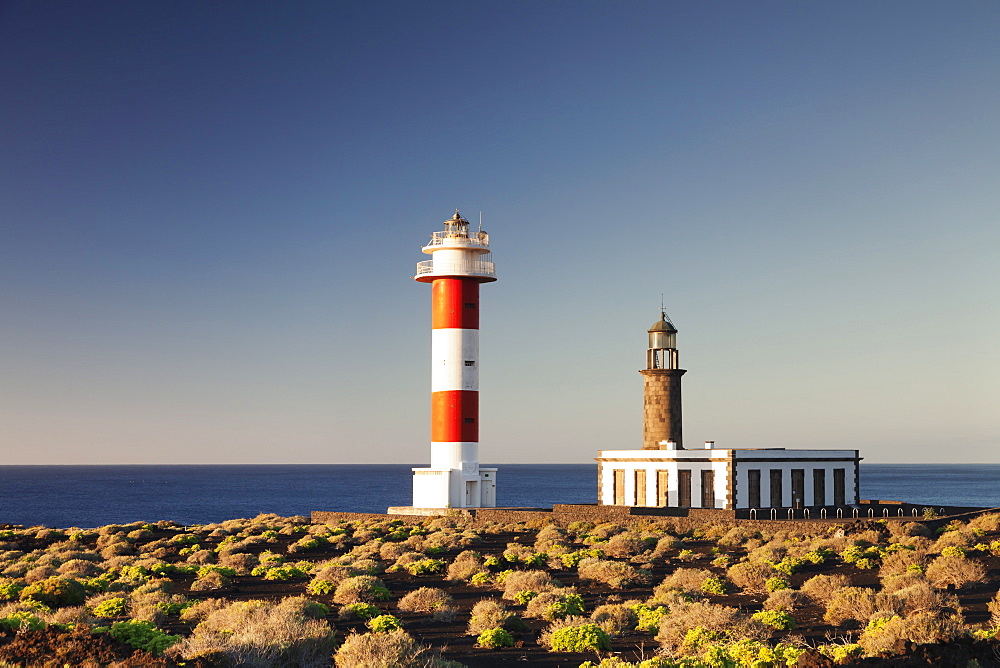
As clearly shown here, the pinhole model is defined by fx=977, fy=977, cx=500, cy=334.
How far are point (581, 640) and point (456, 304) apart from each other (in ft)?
100

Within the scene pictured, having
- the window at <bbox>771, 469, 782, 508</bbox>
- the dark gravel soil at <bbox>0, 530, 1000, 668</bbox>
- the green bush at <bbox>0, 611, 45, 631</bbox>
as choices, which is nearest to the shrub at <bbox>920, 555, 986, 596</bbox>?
the dark gravel soil at <bbox>0, 530, 1000, 668</bbox>

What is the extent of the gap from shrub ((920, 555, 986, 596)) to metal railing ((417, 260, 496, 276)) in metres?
27.2

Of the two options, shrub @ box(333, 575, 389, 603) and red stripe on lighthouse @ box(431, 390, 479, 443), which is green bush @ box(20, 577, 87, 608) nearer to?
shrub @ box(333, 575, 389, 603)

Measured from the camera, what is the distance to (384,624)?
16.9 meters

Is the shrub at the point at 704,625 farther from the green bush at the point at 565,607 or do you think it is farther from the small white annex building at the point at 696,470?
the small white annex building at the point at 696,470

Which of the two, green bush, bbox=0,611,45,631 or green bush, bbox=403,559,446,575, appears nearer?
green bush, bbox=0,611,45,631

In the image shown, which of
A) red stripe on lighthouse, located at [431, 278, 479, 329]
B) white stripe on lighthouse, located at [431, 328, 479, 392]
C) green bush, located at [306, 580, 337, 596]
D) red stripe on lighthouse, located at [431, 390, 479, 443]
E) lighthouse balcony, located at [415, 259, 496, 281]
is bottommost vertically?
green bush, located at [306, 580, 337, 596]

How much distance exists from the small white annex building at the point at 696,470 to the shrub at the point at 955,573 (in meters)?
20.3

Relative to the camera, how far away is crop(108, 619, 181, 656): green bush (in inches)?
548

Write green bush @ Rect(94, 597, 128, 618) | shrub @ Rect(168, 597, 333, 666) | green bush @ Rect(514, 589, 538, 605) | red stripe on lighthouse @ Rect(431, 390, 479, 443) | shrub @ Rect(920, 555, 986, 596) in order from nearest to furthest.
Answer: shrub @ Rect(168, 597, 333, 666) → green bush @ Rect(94, 597, 128, 618) → green bush @ Rect(514, 589, 538, 605) → shrub @ Rect(920, 555, 986, 596) → red stripe on lighthouse @ Rect(431, 390, 479, 443)

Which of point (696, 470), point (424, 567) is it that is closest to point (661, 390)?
point (696, 470)

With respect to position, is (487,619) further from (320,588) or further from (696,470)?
(696,470)

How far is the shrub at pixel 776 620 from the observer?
1706cm

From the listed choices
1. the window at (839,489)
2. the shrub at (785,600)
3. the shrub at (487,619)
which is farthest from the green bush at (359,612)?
the window at (839,489)
